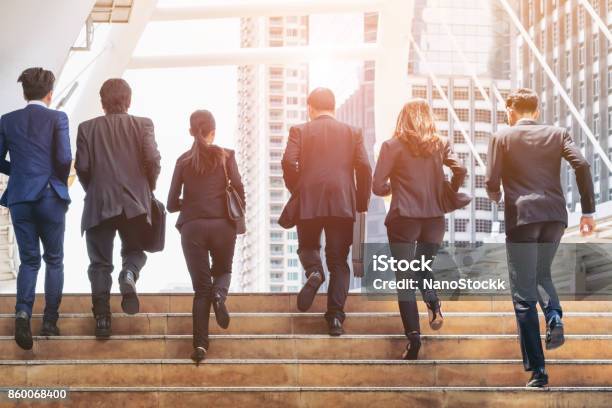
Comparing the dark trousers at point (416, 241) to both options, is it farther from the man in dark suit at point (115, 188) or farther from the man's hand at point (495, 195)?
the man in dark suit at point (115, 188)

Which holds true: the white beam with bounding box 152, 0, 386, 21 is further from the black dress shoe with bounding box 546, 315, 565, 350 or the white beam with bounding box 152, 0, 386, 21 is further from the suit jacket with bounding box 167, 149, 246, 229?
the black dress shoe with bounding box 546, 315, 565, 350

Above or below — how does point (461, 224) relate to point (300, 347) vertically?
below

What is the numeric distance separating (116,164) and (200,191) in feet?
1.94

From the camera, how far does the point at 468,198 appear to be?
7305 mm

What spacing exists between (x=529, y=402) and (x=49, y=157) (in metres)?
3.43

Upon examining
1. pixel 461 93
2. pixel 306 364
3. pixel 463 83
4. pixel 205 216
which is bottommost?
pixel 306 364

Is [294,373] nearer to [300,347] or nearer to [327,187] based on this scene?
[300,347]

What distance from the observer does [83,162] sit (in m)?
7.30

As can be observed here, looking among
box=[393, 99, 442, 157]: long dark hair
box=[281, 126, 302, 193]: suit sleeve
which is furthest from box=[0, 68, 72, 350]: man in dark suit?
box=[393, 99, 442, 157]: long dark hair

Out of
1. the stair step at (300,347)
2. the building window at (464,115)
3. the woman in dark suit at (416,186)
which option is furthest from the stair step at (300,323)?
the building window at (464,115)

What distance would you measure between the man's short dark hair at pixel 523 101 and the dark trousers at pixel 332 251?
1.44 meters

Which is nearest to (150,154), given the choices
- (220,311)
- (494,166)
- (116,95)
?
(116,95)

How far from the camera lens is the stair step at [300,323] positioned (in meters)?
7.55

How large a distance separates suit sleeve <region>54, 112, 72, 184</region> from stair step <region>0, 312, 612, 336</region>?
1.09 meters
